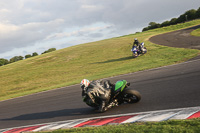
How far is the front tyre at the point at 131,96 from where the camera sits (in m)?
7.32

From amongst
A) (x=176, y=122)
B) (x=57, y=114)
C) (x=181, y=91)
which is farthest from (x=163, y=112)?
(x=57, y=114)

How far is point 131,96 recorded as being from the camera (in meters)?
7.66

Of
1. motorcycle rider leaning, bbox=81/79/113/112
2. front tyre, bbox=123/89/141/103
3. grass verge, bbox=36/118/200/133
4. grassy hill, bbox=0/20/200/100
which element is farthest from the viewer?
grassy hill, bbox=0/20/200/100

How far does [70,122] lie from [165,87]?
467 centimetres

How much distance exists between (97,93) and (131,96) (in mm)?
1389

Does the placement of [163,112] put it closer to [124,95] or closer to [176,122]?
[176,122]

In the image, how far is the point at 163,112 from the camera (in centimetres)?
Answer: 595

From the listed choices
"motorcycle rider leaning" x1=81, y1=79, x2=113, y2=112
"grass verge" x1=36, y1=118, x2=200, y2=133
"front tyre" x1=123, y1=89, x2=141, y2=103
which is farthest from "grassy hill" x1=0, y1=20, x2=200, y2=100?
"grass verge" x1=36, y1=118, x2=200, y2=133

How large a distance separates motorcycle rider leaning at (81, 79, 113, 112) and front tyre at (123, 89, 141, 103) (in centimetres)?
71

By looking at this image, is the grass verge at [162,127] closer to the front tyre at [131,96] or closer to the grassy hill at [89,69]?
the front tyre at [131,96]

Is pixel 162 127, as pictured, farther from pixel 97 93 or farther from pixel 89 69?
pixel 89 69

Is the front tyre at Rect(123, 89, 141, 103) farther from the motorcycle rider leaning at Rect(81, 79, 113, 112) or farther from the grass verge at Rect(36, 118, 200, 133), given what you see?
the grass verge at Rect(36, 118, 200, 133)

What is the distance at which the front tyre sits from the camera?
732cm

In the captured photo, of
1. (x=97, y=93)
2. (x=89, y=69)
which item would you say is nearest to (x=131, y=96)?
(x=97, y=93)
